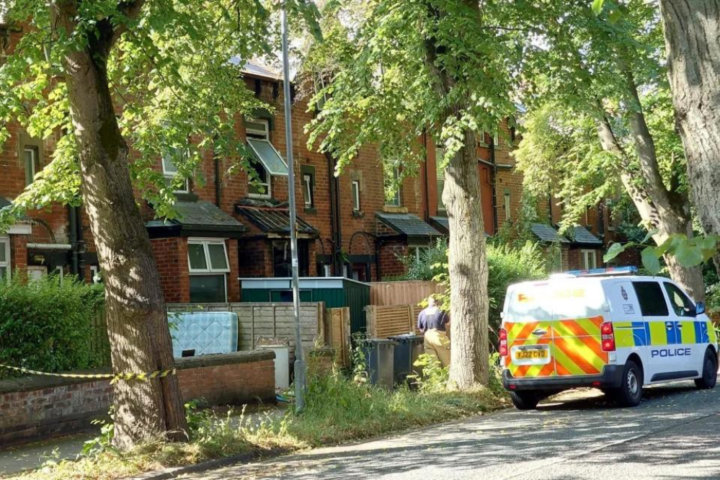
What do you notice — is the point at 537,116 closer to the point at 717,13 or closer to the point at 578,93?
the point at 578,93

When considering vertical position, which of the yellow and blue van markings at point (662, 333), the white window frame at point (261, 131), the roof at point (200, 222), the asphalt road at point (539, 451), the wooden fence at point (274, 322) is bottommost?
the asphalt road at point (539, 451)

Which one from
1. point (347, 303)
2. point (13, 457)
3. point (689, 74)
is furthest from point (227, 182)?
point (689, 74)

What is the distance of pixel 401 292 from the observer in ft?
79.7

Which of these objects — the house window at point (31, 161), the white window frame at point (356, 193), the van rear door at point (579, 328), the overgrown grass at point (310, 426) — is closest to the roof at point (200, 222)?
the house window at point (31, 161)

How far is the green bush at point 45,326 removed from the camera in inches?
521

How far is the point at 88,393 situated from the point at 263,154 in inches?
535

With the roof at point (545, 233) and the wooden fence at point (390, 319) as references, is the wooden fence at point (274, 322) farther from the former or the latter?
the roof at point (545, 233)

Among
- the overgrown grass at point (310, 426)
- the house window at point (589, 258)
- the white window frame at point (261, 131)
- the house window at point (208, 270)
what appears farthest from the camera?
the house window at point (589, 258)

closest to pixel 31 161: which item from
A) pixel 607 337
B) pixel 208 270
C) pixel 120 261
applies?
pixel 208 270

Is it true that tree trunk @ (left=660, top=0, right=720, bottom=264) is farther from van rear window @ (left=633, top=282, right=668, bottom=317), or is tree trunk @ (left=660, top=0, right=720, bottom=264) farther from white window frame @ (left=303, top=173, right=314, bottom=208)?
white window frame @ (left=303, top=173, right=314, bottom=208)

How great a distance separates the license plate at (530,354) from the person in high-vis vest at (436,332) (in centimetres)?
323

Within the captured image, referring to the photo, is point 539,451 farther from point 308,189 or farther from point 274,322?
point 308,189

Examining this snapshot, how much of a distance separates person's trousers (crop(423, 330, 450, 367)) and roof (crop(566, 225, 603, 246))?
2270 cm

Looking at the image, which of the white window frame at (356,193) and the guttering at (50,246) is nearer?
the guttering at (50,246)
